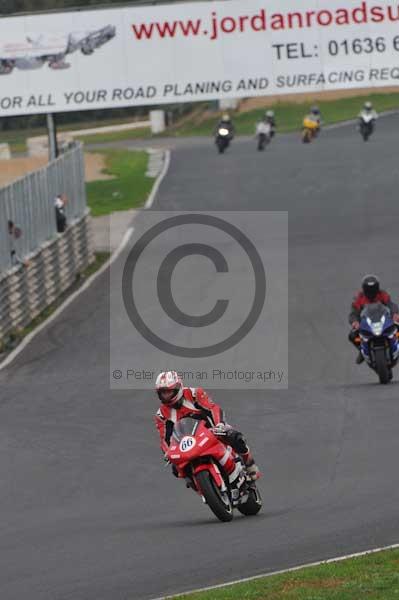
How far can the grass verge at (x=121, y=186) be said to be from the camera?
151ft

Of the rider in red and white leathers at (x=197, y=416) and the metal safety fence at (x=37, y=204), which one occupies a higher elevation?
the metal safety fence at (x=37, y=204)

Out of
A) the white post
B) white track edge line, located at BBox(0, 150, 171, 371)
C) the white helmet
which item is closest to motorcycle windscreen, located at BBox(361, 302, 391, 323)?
white track edge line, located at BBox(0, 150, 171, 371)

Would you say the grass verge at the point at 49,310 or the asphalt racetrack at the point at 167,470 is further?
the grass verge at the point at 49,310

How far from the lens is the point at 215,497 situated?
1156cm

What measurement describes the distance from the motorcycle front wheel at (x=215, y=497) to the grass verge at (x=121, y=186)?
108 feet

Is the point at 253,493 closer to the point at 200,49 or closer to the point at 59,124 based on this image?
the point at 200,49

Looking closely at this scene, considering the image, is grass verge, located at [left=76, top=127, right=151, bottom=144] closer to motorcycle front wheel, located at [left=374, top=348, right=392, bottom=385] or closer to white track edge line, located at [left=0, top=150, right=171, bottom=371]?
white track edge line, located at [left=0, top=150, right=171, bottom=371]

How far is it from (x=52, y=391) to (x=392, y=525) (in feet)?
36.2

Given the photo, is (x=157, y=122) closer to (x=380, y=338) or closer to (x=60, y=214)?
(x=60, y=214)

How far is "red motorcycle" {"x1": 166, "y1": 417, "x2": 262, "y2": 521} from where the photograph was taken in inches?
455

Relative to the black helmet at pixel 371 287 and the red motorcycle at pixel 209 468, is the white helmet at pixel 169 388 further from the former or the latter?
the black helmet at pixel 371 287

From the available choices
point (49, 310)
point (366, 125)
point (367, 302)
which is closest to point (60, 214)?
point (49, 310)

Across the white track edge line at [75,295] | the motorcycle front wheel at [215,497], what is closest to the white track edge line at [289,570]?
the motorcycle front wheel at [215,497]

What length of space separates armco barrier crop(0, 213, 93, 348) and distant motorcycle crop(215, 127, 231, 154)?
1738 centimetres
